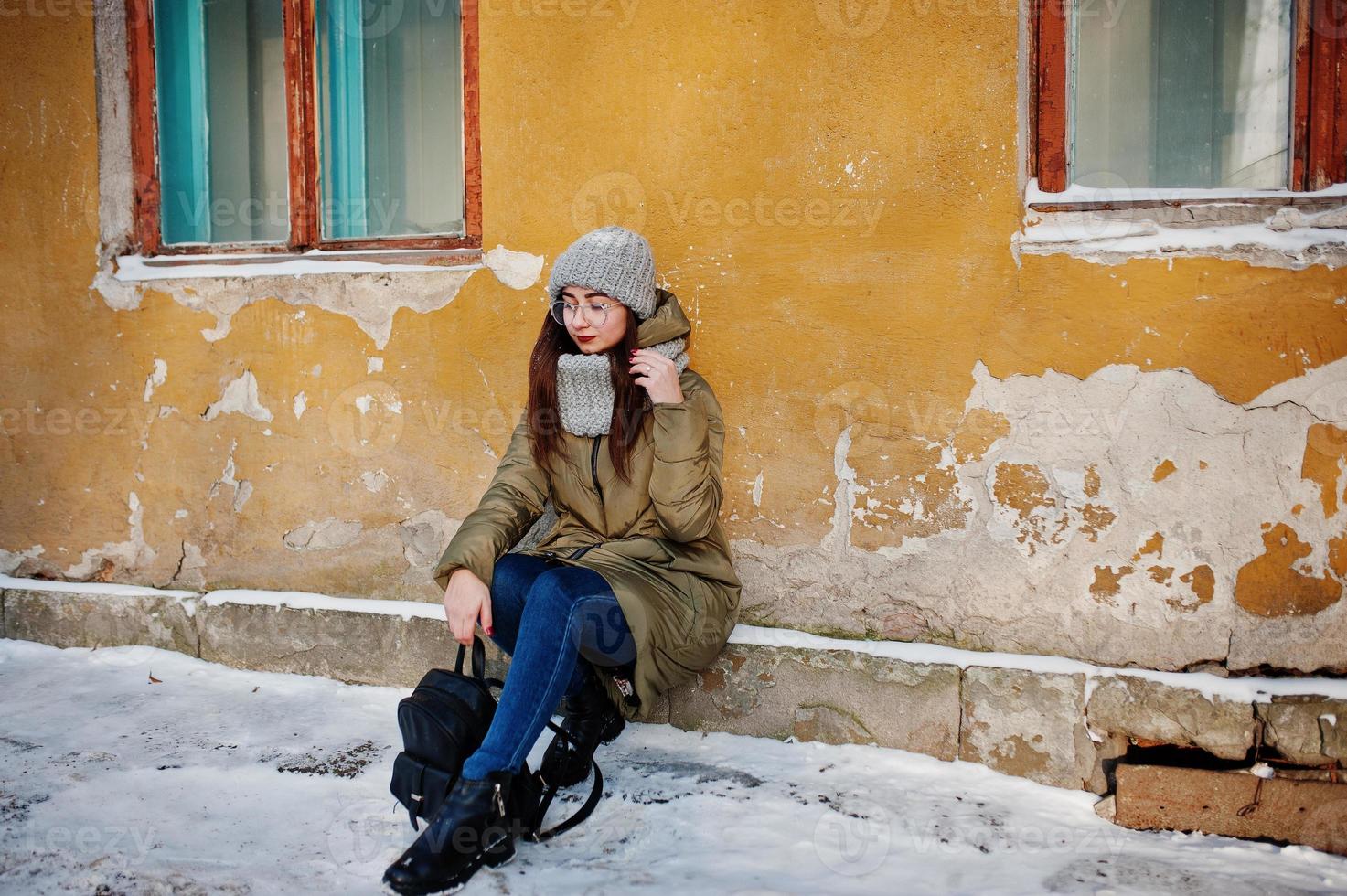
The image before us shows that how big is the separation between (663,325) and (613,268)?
21cm

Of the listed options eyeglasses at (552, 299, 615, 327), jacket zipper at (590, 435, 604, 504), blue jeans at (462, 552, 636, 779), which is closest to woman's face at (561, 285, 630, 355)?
eyeglasses at (552, 299, 615, 327)

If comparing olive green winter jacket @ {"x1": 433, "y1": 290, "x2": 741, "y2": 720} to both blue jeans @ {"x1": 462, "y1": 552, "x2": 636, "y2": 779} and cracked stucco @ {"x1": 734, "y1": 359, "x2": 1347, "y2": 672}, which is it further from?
cracked stucco @ {"x1": 734, "y1": 359, "x2": 1347, "y2": 672}

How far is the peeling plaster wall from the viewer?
7.76 ft

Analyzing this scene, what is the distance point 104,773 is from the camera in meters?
2.47

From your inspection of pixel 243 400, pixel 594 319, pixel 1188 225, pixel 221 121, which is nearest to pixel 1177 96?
pixel 1188 225

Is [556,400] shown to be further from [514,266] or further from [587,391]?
[514,266]

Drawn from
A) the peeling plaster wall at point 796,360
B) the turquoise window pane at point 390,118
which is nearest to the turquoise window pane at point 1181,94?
the peeling plaster wall at point 796,360

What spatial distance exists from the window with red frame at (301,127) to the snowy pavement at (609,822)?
5.63 feet

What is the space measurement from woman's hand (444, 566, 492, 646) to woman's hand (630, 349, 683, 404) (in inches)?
26.1

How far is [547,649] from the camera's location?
2.10m

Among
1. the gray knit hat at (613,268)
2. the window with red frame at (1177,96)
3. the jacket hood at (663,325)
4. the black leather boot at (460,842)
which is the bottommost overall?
the black leather boot at (460,842)

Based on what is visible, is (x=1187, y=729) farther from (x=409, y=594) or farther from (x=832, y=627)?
(x=409, y=594)

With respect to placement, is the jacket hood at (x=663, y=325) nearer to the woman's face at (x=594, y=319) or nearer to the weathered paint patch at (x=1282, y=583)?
the woman's face at (x=594, y=319)

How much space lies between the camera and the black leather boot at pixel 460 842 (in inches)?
74.3
